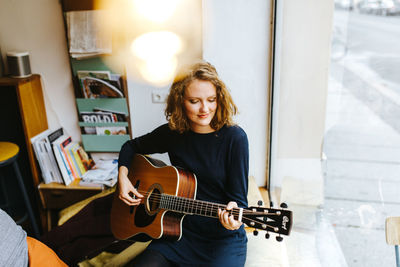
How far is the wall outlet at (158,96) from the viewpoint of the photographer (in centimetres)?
232

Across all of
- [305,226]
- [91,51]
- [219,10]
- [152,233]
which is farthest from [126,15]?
[305,226]

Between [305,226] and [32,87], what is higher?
[32,87]

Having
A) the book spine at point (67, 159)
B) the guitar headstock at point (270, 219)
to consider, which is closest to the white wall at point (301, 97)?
the guitar headstock at point (270, 219)

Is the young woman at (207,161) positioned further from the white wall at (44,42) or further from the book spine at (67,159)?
the white wall at (44,42)

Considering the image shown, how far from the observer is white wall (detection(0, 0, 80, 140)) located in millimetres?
2365

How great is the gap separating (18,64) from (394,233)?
2.31 meters

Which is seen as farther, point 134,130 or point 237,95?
point 134,130

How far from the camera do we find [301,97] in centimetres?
194

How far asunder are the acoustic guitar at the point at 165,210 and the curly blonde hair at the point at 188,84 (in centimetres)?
22

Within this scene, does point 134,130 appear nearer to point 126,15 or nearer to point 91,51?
point 91,51

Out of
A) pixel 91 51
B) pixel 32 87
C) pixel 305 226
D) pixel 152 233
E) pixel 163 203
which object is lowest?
pixel 305 226

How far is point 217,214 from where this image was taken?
1.32 m

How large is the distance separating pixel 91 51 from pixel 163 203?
4.24 feet

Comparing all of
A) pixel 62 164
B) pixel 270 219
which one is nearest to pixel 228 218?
pixel 270 219
